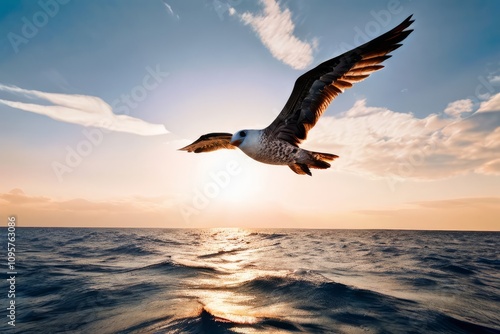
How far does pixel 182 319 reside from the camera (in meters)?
7.04

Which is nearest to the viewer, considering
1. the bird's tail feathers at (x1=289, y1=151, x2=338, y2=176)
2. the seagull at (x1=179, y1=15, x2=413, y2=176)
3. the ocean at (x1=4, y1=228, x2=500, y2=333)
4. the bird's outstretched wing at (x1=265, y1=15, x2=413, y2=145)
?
the bird's outstretched wing at (x1=265, y1=15, x2=413, y2=145)

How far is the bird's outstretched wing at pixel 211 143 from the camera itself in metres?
8.65

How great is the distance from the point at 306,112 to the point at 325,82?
82 cm

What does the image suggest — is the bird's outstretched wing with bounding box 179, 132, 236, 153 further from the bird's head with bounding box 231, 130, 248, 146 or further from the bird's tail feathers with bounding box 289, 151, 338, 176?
the bird's tail feathers with bounding box 289, 151, 338, 176

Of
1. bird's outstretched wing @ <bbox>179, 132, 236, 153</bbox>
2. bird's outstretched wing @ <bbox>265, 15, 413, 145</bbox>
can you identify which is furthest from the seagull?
bird's outstretched wing @ <bbox>179, 132, 236, 153</bbox>

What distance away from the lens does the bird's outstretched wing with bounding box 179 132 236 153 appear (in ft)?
28.4

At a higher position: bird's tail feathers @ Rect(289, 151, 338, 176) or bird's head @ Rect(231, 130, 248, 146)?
bird's head @ Rect(231, 130, 248, 146)

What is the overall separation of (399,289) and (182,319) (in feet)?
26.9

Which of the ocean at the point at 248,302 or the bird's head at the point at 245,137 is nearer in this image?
the bird's head at the point at 245,137

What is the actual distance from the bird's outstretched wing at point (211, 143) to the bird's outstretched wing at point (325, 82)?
1921 mm

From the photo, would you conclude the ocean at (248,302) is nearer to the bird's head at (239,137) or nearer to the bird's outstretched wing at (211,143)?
the bird's head at (239,137)

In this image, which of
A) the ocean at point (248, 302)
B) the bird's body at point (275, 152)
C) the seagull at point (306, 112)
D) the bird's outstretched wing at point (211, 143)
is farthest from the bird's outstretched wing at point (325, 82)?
the ocean at point (248, 302)

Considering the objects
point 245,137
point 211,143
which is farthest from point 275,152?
point 211,143

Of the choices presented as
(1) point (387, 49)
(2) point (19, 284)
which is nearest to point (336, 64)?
(1) point (387, 49)
